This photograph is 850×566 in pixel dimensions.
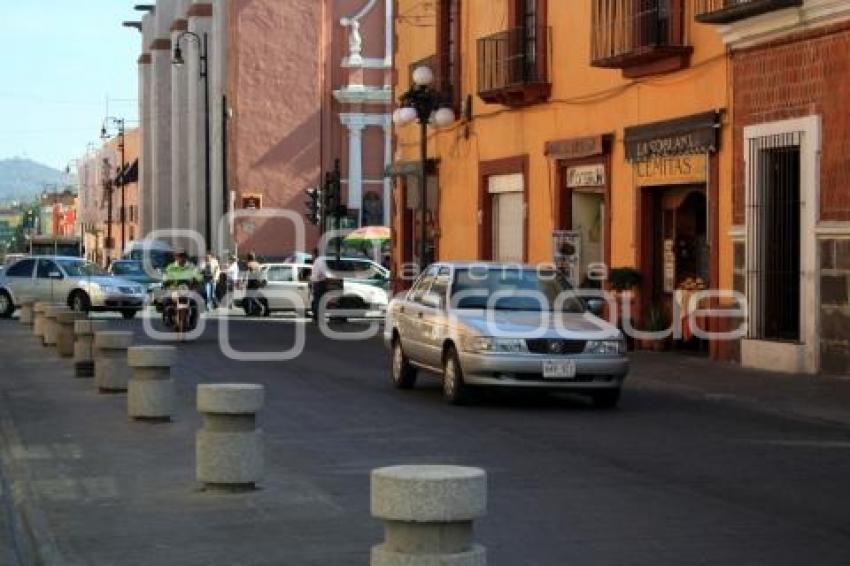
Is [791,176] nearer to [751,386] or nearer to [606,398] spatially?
[751,386]

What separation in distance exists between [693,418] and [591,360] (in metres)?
1.20

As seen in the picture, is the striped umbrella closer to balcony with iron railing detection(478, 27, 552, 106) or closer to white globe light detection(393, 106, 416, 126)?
white globe light detection(393, 106, 416, 126)

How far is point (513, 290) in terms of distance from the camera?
61.3 ft

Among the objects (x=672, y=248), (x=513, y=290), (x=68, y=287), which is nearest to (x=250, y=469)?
(x=513, y=290)

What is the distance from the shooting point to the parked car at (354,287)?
40688mm

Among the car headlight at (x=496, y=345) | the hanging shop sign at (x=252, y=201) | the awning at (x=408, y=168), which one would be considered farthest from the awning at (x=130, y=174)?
the car headlight at (x=496, y=345)

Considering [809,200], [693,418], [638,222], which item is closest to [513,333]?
[693,418]

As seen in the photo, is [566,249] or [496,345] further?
[566,249]

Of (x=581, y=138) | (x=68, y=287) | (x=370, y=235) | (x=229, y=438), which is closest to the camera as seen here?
(x=229, y=438)

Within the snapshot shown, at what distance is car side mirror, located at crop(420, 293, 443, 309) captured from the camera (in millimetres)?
18714

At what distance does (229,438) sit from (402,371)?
29.5 feet

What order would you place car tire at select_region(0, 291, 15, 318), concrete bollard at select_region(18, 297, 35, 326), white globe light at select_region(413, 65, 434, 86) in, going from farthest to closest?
car tire at select_region(0, 291, 15, 318)
concrete bollard at select_region(18, 297, 35, 326)
white globe light at select_region(413, 65, 434, 86)

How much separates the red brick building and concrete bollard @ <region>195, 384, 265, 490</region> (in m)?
11.7

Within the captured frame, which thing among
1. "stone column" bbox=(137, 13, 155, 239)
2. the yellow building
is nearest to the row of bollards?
the yellow building
